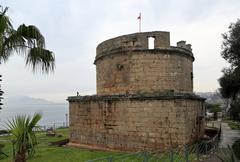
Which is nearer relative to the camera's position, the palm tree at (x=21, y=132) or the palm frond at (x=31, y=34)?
the palm tree at (x=21, y=132)

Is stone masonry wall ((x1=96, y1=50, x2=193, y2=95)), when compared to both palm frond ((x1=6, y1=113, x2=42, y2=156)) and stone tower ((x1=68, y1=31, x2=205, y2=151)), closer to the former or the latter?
stone tower ((x1=68, y1=31, x2=205, y2=151))

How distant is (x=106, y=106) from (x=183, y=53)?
5.63 m

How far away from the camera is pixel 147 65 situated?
43.4ft

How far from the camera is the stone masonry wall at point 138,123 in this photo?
11148mm

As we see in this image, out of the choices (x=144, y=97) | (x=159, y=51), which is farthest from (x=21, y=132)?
(x=159, y=51)

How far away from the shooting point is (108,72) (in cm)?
1458

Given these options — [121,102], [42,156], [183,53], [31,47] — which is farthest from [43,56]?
[183,53]

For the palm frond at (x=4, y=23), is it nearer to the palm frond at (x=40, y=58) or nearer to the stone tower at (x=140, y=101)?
the palm frond at (x=40, y=58)

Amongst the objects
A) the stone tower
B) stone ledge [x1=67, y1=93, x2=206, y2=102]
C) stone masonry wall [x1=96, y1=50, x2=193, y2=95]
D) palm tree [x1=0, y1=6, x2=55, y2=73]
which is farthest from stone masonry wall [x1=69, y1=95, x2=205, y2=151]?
palm tree [x1=0, y1=6, x2=55, y2=73]

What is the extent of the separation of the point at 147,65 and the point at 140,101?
234 centimetres

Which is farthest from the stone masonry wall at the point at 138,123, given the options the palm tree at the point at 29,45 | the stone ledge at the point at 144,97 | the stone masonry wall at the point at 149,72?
the palm tree at the point at 29,45

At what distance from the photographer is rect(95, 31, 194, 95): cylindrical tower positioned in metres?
13.2

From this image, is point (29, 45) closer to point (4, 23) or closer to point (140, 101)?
point (4, 23)

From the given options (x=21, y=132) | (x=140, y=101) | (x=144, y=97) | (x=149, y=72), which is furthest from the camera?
(x=149, y=72)
